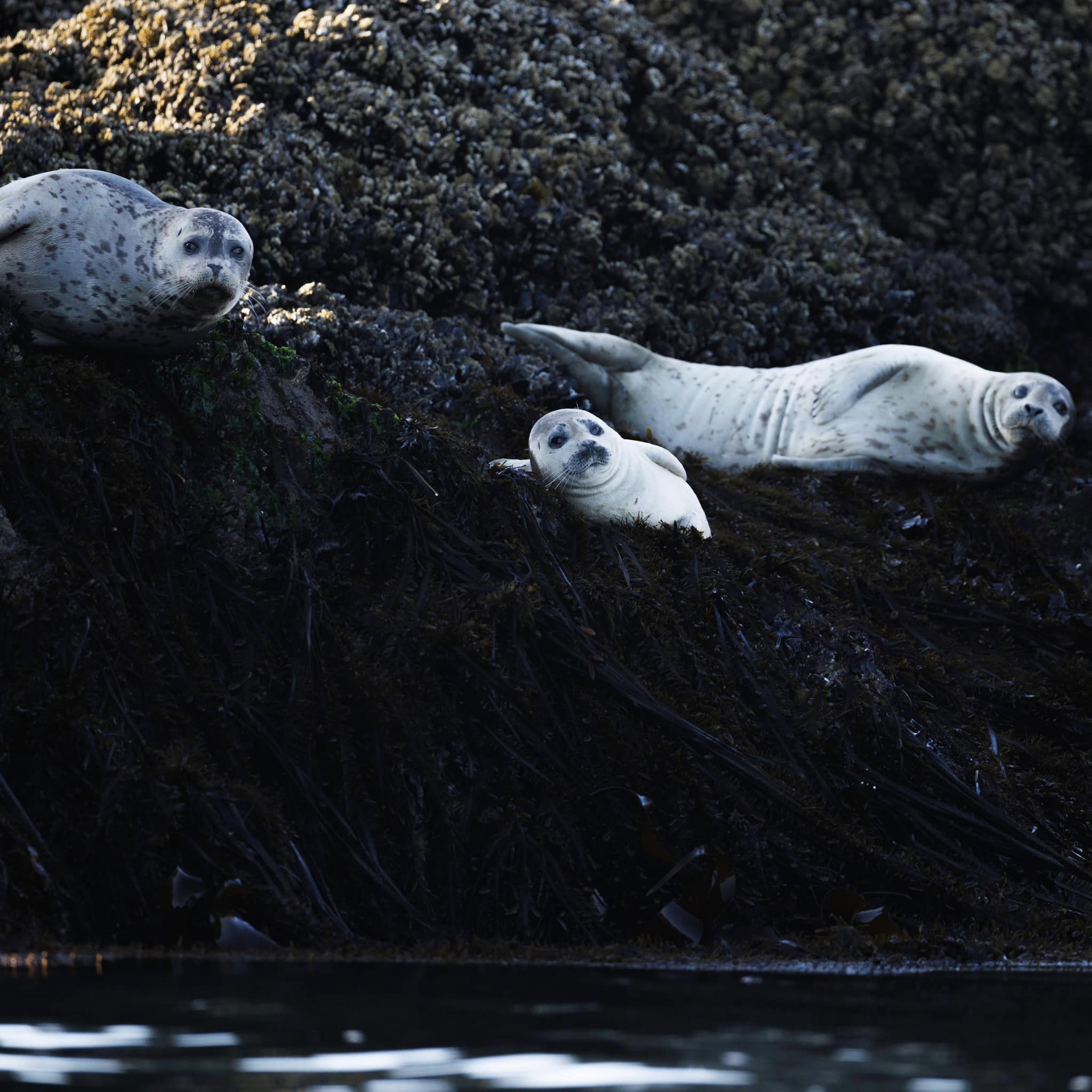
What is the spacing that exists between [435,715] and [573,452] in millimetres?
1668

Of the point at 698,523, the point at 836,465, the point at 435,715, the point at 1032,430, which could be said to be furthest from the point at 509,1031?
the point at 1032,430

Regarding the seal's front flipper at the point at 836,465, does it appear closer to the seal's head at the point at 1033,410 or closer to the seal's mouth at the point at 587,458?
the seal's head at the point at 1033,410

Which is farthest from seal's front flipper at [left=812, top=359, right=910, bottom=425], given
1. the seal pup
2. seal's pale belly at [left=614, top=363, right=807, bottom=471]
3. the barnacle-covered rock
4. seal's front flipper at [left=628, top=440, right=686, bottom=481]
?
the barnacle-covered rock

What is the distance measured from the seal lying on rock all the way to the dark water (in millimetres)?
4983

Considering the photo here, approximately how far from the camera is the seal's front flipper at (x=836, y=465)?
7625mm

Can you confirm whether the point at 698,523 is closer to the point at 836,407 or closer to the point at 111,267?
the point at 111,267

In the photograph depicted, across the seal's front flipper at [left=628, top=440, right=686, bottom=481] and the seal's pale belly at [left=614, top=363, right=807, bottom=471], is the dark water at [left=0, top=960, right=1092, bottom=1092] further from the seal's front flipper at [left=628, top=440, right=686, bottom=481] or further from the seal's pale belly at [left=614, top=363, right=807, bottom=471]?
the seal's pale belly at [left=614, top=363, right=807, bottom=471]

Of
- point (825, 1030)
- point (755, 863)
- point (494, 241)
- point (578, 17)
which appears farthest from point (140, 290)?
point (578, 17)

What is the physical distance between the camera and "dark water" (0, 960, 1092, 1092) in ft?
6.64

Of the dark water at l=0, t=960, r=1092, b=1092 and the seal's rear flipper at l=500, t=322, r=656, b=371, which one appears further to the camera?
the seal's rear flipper at l=500, t=322, r=656, b=371

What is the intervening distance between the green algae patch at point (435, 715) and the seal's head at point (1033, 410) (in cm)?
230

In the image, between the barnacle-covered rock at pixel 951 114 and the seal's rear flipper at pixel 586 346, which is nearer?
the seal's rear flipper at pixel 586 346

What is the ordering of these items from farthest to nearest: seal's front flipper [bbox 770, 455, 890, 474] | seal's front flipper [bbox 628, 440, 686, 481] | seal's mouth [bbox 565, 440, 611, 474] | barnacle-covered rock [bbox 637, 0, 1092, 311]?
barnacle-covered rock [bbox 637, 0, 1092, 311] < seal's front flipper [bbox 770, 455, 890, 474] < seal's front flipper [bbox 628, 440, 686, 481] < seal's mouth [bbox 565, 440, 611, 474]

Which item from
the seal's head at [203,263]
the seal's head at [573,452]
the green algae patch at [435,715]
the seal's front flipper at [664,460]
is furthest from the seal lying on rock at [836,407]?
the seal's head at [203,263]
